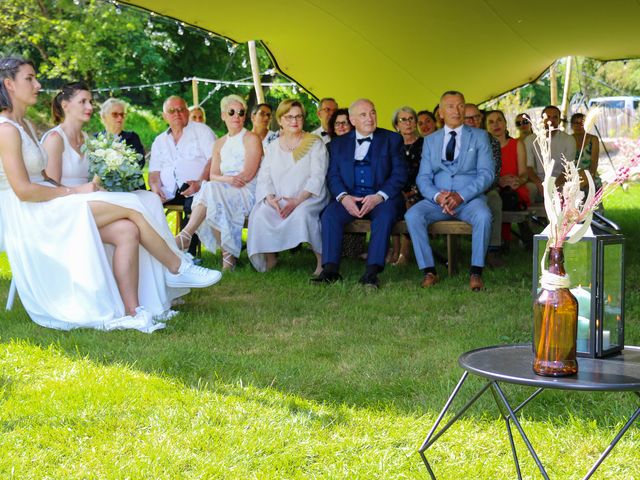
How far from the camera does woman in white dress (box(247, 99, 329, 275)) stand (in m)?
7.83

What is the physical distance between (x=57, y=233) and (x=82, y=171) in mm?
642

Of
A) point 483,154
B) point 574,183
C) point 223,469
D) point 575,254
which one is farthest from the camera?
point 483,154

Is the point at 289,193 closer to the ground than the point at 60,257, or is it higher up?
higher up

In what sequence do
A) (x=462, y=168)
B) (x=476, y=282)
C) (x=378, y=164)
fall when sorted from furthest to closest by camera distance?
(x=378, y=164) → (x=462, y=168) → (x=476, y=282)

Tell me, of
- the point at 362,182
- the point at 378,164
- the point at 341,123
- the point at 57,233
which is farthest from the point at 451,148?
the point at 57,233

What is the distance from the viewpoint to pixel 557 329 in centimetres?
244

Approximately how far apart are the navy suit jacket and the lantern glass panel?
→ 15.9ft

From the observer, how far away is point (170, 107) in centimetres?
902

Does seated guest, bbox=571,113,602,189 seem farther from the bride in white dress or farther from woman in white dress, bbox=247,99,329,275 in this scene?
the bride in white dress

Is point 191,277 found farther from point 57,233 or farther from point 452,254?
point 452,254

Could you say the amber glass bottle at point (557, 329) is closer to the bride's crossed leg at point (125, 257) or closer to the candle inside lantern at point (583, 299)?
the candle inside lantern at point (583, 299)

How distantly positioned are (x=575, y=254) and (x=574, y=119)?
8683 mm

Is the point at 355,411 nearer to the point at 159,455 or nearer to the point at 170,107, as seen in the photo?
the point at 159,455

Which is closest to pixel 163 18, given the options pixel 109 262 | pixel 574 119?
pixel 109 262
